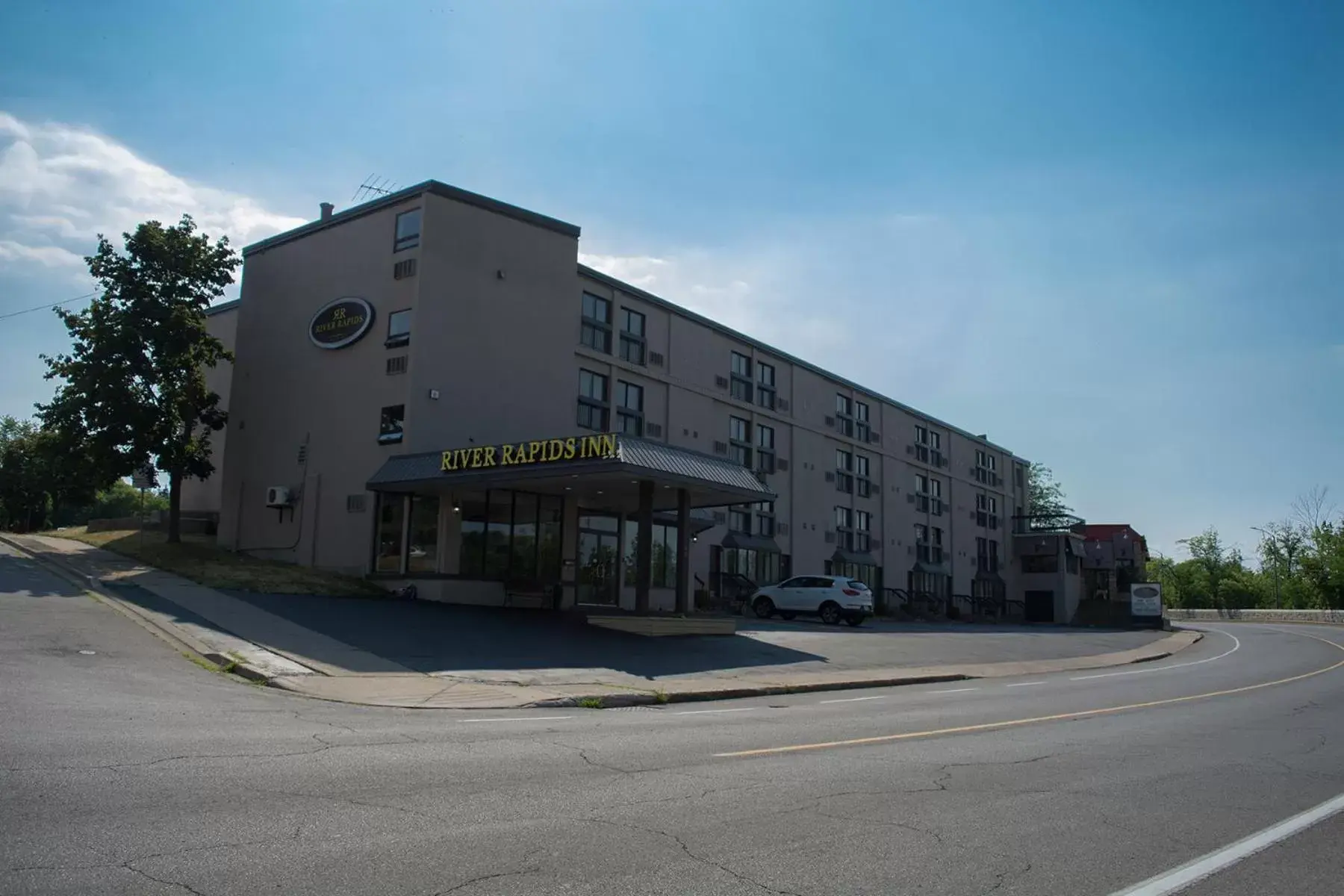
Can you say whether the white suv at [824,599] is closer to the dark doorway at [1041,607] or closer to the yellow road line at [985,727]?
the yellow road line at [985,727]

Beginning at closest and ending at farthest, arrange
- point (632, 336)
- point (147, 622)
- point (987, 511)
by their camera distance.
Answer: point (147, 622), point (632, 336), point (987, 511)

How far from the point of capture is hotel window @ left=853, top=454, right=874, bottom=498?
51250 millimetres

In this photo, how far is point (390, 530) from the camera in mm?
28562

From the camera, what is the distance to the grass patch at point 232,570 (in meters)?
25.2

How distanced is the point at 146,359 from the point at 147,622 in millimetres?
14339

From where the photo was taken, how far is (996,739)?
1162cm

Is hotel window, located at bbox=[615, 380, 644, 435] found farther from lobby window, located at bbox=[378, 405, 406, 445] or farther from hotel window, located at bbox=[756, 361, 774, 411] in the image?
lobby window, located at bbox=[378, 405, 406, 445]

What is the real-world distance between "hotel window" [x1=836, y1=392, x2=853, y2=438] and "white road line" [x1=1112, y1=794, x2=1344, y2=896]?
42.4 m

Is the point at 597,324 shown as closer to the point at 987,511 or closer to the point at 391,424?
the point at 391,424

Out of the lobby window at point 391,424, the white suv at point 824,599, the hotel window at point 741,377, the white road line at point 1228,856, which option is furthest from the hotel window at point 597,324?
the white road line at point 1228,856

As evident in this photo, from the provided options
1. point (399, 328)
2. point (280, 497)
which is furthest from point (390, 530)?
point (399, 328)

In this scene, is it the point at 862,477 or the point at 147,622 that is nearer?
the point at 147,622

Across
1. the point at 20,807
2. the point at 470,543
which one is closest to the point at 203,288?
the point at 470,543

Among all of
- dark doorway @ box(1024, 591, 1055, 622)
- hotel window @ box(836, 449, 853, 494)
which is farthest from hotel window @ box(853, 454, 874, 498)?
dark doorway @ box(1024, 591, 1055, 622)
